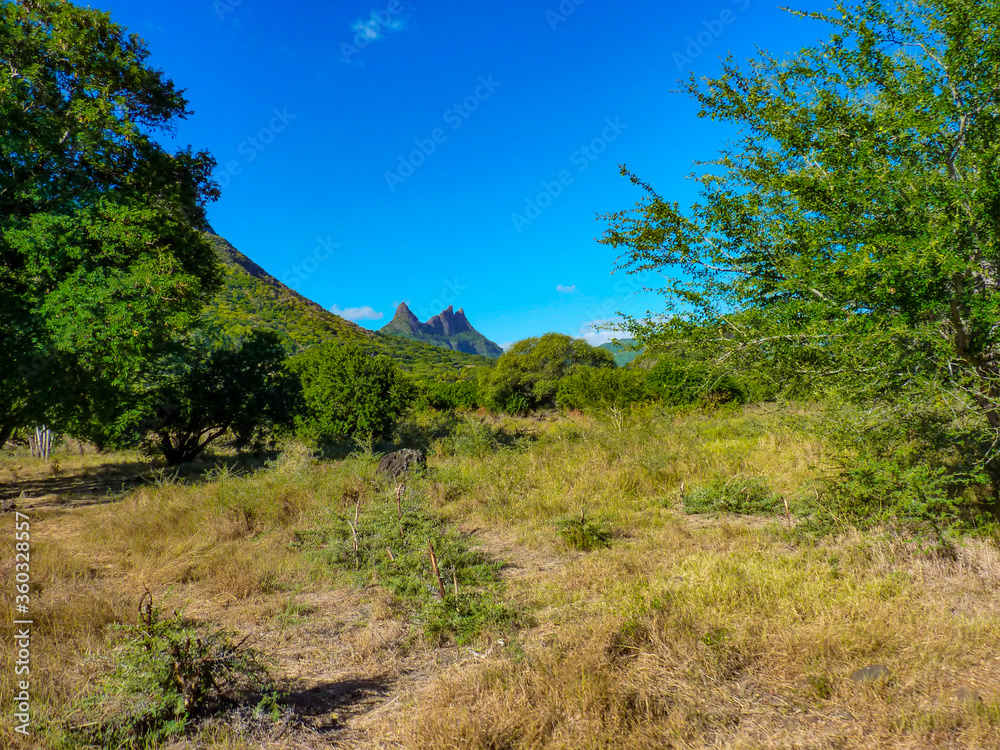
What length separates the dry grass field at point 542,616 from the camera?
2764 mm

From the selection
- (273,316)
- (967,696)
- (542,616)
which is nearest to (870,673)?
(967,696)

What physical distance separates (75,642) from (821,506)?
25.5ft

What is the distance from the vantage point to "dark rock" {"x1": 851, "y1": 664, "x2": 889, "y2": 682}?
2947 mm

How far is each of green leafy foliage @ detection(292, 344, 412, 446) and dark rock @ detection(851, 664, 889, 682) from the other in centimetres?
1272

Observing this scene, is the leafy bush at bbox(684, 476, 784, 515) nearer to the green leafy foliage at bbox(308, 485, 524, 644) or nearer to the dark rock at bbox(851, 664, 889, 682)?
the green leafy foliage at bbox(308, 485, 524, 644)

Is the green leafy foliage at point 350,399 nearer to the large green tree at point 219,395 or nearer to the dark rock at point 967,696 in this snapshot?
the large green tree at point 219,395

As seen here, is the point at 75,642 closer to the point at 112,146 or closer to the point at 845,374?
the point at 845,374

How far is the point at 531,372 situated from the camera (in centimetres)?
3189

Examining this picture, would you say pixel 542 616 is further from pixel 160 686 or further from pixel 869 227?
pixel 869 227

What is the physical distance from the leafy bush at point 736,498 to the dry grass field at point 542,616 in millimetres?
169

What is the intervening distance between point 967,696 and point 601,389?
20592 millimetres

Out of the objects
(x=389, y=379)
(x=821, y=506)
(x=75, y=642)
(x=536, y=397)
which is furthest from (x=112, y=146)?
(x=536, y=397)

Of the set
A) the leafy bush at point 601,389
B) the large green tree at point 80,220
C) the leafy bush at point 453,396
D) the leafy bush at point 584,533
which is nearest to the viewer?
the leafy bush at point 584,533

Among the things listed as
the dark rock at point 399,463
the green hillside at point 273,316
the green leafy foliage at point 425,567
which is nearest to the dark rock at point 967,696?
the green leafy foliage at point 425,567
